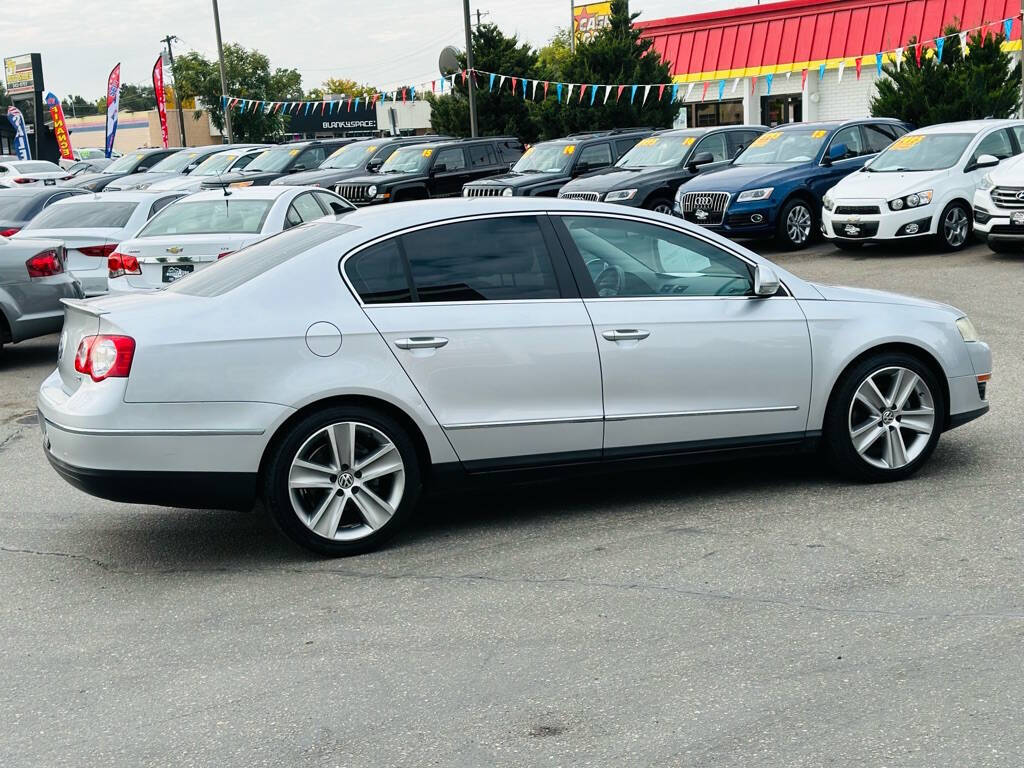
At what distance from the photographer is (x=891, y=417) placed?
21.1 ft

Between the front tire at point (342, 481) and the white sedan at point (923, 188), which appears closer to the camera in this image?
the front tire at point (342, 481)

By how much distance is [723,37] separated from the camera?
4209cm

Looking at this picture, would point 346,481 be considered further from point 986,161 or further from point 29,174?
point 29,174

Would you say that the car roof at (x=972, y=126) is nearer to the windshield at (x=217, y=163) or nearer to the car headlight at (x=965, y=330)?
the car headlight at (x=965, y=330)

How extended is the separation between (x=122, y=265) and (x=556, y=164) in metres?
11.8

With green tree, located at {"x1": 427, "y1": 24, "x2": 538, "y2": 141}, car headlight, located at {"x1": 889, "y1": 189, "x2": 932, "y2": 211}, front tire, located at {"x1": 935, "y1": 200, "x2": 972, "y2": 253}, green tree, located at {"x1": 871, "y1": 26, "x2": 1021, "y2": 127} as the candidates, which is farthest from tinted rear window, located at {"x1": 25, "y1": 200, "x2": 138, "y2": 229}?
green tree, located at {"x1": 427, "y1": 24, "x2": 538, "y2": 141}

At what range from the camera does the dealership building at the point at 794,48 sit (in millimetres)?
35656

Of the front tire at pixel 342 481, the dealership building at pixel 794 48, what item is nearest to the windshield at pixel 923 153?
the front tire at pixel 342 481

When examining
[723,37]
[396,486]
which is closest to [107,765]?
[396,486]

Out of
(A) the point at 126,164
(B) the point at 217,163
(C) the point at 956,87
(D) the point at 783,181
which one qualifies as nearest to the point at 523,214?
(D) the point at 783,181

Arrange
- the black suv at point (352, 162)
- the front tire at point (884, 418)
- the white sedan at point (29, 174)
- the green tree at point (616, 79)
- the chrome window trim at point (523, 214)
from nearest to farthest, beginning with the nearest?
the chrome window trim at point (523, 214), the front tire at point (884, 418), the black suv at point (352, 162), the white sedan at point (29, 174), the green tree at point (616, 79)

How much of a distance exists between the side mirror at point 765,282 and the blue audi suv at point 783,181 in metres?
12.1

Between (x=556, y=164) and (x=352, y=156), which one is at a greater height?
(x=556, y=164)

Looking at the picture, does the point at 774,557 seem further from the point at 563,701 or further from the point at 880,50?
the point at 880,50
